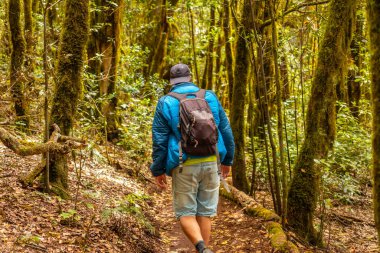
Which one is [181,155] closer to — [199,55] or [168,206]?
[168,206]

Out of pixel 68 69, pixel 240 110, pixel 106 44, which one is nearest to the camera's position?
pixel 68 69

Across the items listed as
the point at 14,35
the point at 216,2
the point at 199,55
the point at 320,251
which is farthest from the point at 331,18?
the point at 199,55

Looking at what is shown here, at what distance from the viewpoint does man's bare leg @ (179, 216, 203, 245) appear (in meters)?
4.57

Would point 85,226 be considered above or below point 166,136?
below

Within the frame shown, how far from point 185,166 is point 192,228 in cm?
73

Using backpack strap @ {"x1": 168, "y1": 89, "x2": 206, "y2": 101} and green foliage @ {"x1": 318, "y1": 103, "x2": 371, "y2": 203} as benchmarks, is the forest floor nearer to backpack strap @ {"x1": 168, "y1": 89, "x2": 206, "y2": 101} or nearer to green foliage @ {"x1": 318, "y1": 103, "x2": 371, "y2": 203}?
green foliage @ {"x1": 318, "y1": 103, "x2": 371, "y2": 203}

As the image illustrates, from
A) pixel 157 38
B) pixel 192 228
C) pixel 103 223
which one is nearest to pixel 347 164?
pixel 192 228

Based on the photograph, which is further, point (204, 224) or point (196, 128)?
point (204, 224)

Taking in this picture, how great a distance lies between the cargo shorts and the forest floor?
113 cm

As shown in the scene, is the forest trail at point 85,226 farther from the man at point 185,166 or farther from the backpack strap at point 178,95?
the backpack strap at point 178,95

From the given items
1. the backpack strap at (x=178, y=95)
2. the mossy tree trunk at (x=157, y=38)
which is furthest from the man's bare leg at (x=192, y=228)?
the mossy tree trunk at (x=157, y=38)

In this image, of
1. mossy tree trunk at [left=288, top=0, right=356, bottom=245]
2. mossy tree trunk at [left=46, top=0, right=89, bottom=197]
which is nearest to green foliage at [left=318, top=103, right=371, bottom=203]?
mossy tree trunk at [left=288, top=0, right=356, bottom=245]

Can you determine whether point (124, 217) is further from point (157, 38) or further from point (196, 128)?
point (157, 38)

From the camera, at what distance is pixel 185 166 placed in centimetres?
461
